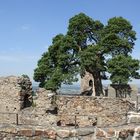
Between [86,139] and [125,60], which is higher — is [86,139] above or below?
below

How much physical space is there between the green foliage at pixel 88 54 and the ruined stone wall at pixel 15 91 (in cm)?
1654

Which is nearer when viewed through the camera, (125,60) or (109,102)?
(109,102)

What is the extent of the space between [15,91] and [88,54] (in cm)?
1818

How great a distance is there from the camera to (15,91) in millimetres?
18875

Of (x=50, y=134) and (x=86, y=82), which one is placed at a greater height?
(x=86, y=82)

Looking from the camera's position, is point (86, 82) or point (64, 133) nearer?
point (64, 133)

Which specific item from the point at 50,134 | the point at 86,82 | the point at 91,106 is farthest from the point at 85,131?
the point at 86,82

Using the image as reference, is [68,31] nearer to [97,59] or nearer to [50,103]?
[97,59]

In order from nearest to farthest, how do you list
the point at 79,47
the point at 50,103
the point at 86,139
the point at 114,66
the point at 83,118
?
1. the point at 86,139
2. the point at 83,118
3. the point at 50,103
4. the point at 114,66
5. the point at 79,47

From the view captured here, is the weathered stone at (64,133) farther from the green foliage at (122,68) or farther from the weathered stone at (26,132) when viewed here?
the green foliage at (122,68)

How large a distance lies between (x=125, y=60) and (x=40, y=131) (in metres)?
30.0

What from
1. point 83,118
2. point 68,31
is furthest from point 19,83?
point 68,31

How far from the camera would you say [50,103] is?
1795 centimetres

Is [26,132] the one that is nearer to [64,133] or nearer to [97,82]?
[64,133]
